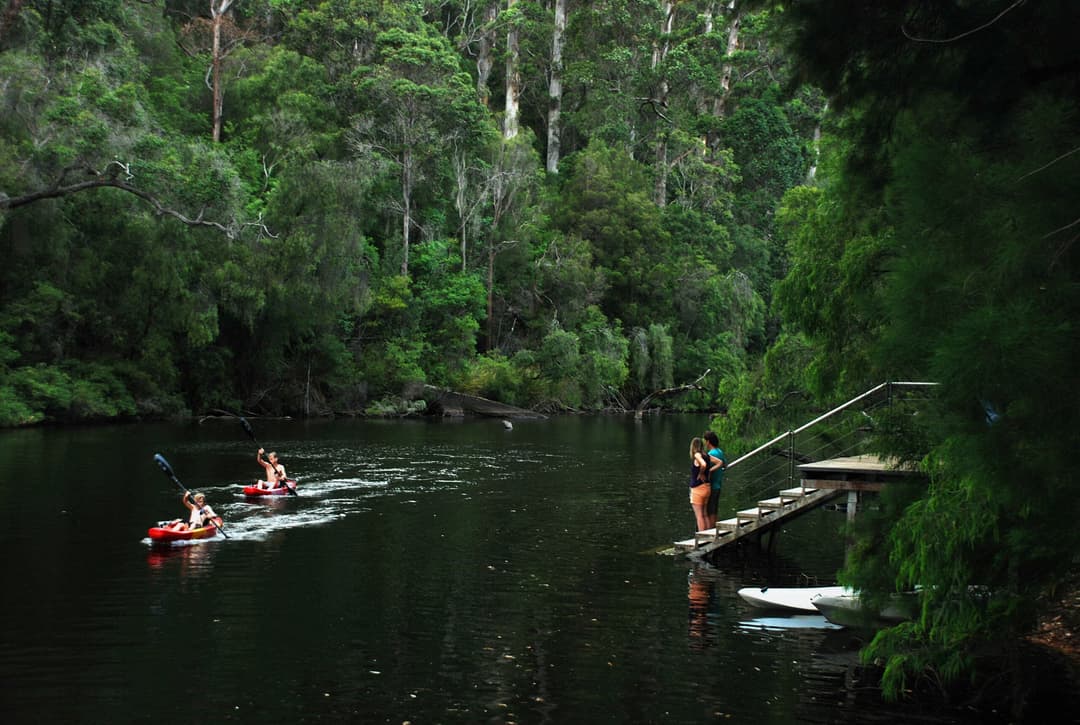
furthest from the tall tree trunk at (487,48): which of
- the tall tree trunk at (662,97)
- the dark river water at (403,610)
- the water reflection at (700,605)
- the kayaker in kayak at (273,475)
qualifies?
the water reflection at (700,605)

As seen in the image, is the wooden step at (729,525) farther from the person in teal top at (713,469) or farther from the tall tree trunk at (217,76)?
the tall tree trunk at (217,76)

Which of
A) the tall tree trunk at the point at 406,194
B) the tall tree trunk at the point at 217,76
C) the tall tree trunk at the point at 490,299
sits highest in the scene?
the tall tree trunk at the point at 217,76

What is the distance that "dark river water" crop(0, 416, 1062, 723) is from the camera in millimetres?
10633

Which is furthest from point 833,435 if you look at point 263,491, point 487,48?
point 487,48

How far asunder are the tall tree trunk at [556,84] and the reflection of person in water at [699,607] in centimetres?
Answer: 6049

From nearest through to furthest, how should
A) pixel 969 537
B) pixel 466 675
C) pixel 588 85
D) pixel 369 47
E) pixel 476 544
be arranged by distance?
pixel 969 537 → pixel 466 675 → pixel 476 544 → pixel 369 47 → pixel 588 85

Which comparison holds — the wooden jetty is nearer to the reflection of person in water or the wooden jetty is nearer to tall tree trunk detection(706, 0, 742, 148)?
A: the reflection of person in water

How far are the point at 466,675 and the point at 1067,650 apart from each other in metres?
6.79

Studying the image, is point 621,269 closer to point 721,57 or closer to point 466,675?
point 721,57

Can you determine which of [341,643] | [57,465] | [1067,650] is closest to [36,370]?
[57,465]

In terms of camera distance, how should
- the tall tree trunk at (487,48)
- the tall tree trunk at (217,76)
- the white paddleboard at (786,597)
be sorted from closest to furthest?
the white paddleboard at (786,597), the tall tree trunk at (217,76), the tall tree trunk at (487,48)

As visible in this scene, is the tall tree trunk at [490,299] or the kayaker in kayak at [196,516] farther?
the tall tree trunk at [490,299]

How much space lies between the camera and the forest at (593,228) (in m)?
6.80

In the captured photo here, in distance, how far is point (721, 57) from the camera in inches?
2921
